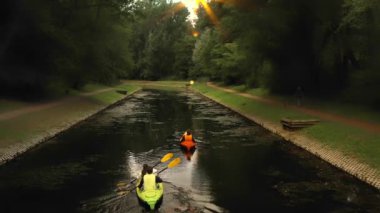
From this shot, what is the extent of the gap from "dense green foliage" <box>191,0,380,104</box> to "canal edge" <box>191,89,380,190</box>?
25.1ft

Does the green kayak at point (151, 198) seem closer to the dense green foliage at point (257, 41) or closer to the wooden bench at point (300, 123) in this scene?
the wooden bench at point (300, 123)

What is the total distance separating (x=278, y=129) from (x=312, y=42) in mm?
13014

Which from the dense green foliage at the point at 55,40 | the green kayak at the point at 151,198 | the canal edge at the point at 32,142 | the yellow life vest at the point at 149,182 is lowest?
the canal edge at the point at 32,142

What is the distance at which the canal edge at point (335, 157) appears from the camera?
20120 mm

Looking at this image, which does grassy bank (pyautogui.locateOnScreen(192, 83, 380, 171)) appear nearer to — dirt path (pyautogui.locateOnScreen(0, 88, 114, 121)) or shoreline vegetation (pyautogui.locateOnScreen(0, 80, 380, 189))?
shoreline vegetation (pyautogui.locateOnScreen(0, 80, 380, 189))

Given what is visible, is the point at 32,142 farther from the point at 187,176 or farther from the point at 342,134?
the point at 342,134

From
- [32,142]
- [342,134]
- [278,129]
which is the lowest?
[278,129]

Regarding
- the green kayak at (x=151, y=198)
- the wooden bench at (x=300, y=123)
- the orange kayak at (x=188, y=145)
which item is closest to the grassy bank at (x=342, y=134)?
the wooden bench at (x=300, y=123)

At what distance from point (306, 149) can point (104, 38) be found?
38.3 metres

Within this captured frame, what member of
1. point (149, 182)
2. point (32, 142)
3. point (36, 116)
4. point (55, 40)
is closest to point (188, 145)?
point (32, 142)

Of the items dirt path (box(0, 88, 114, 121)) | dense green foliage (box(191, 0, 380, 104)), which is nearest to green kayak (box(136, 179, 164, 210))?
dirt path (box(0, 88, 114, 121))

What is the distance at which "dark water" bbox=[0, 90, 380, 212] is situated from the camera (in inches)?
659

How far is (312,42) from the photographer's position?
144 feet

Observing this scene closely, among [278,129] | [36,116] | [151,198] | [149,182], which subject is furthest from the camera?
[36,116]
